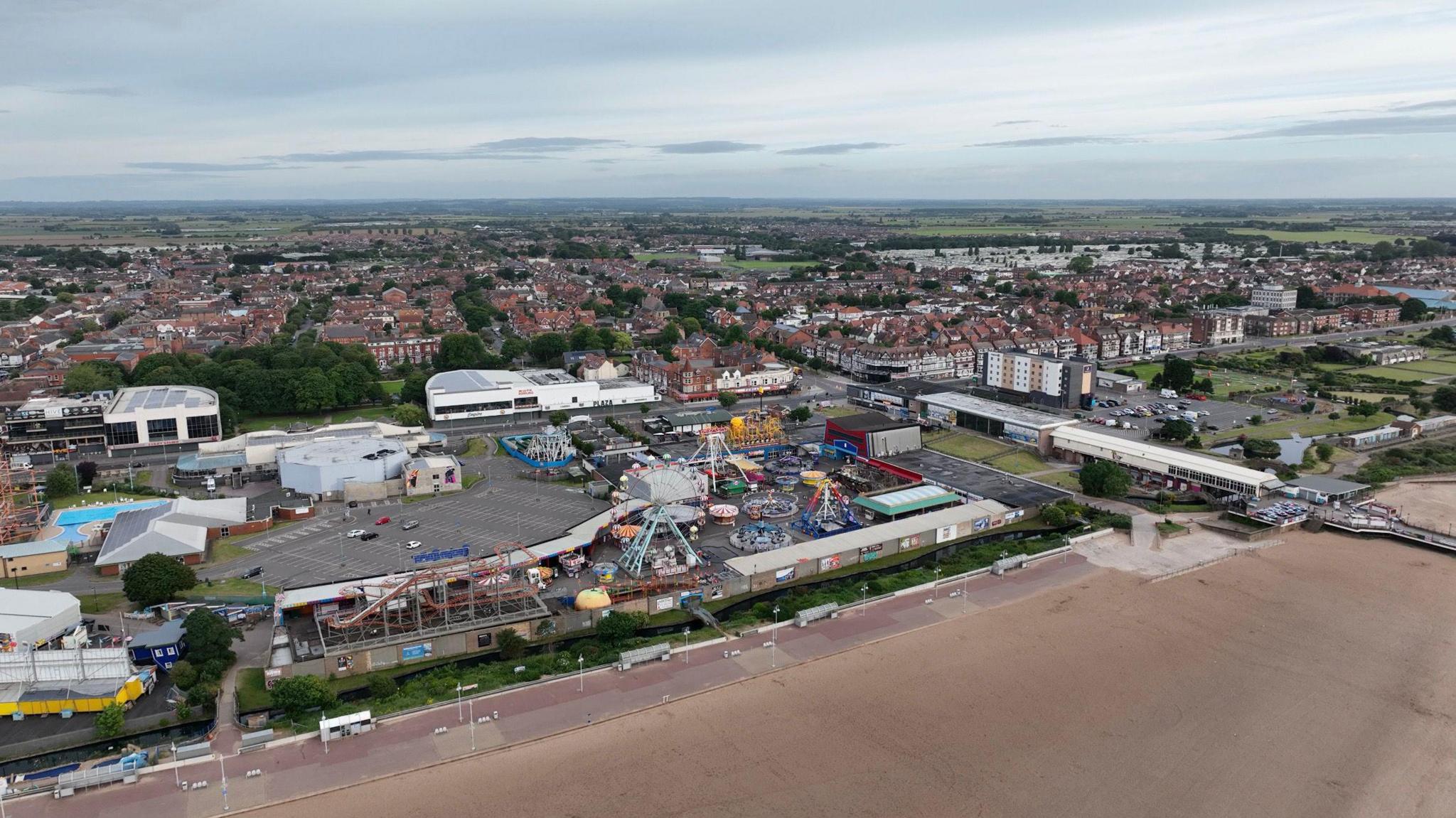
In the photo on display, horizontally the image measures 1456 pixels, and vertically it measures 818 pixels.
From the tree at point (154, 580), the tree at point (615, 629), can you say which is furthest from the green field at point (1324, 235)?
the tree at point (154, 580)

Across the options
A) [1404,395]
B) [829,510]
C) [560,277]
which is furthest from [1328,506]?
[560,277]

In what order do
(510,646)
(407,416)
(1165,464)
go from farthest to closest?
(407,416) < (1165,464) < (510,646)

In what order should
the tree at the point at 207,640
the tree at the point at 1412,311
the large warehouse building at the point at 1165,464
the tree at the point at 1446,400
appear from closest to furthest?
the tree at the point at 207,640 → the large warehouse building at the point at 1165,464 → the tree at the point at 1446,400 → the tree at the point at 1412,311

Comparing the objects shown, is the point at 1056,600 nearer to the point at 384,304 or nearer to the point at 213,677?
the point at 213,677

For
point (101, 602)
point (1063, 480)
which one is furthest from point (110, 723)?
point (1063, 480)

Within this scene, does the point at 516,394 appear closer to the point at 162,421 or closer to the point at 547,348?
the point at 547,348

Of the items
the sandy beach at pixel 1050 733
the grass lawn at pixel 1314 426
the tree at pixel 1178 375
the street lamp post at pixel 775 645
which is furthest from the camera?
the tree at pixel 1178 375

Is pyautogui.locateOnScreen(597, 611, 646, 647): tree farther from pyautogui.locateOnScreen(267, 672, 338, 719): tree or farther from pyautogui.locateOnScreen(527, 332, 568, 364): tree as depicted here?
pyautogui.locateOnScreen(527, 332, 568, 364): tree

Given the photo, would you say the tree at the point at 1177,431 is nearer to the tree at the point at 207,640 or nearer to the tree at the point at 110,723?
the tree at the point at 207,640
